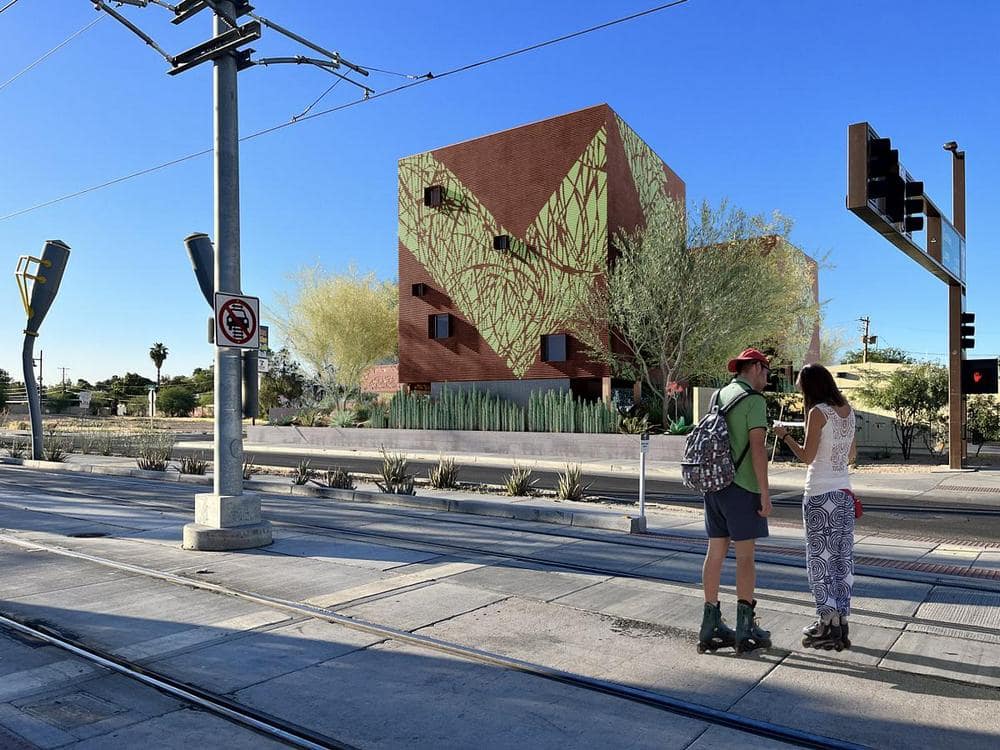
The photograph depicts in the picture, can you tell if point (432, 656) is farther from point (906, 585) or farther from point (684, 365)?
point (684, 365)

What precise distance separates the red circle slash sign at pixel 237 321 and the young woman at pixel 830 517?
6.00 m

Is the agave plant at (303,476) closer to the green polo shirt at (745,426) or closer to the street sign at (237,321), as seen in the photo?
the street sign at (237,321)

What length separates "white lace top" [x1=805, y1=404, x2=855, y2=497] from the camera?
4.91m

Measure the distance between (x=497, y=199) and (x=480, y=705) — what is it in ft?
93.8

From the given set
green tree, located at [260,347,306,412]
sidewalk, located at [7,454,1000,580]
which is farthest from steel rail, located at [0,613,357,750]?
green tree, located at [260,347,306,412]

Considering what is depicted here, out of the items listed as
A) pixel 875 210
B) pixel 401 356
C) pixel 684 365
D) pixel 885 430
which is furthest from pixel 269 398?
pixel 875 210

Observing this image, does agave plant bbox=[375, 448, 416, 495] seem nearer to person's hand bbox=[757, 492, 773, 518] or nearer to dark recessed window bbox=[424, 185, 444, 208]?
person's hand bbox=[757, 492, 773, 518]

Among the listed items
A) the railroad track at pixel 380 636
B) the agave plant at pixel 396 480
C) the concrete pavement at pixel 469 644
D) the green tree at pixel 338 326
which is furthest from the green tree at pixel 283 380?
the railroad track at pixel 380 636

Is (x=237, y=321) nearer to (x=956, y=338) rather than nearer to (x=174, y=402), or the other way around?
(x=956, y=338)

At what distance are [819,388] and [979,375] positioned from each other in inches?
642

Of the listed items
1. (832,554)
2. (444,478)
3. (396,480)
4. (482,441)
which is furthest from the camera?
(482,441)

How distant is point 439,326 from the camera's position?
3284 centimetres

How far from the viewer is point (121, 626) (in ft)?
18.1

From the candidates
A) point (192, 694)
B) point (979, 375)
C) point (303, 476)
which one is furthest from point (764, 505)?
point (979, 375)
